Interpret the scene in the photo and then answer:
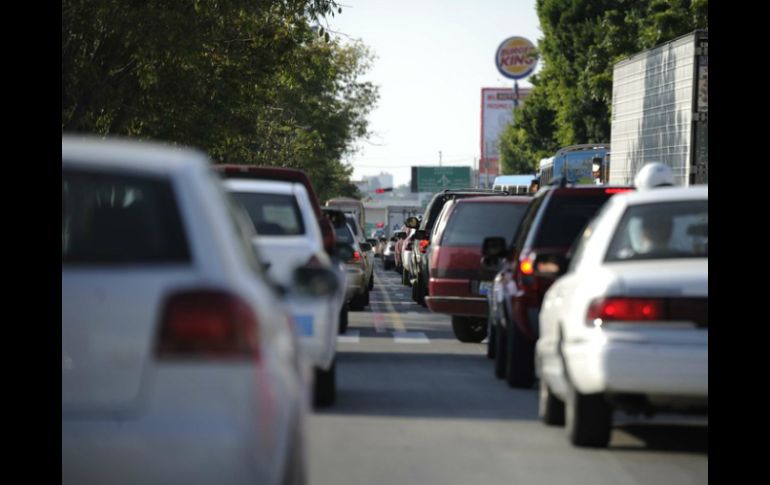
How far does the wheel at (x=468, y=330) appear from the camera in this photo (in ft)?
66.8

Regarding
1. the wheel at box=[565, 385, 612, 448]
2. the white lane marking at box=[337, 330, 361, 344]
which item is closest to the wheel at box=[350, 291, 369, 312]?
the white lane marking at box=[337, 330, 361, 344]

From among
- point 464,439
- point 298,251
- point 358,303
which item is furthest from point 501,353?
point 358,303

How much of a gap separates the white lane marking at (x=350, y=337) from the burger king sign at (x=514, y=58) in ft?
442

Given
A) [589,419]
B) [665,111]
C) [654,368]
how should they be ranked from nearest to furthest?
[654,368] < [589,419] < [665,111]

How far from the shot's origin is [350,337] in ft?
68.0

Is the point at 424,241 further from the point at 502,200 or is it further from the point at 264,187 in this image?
the point at 264,187

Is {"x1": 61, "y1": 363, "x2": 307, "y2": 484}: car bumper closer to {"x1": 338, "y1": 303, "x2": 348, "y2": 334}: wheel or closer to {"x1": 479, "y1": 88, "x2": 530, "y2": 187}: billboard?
{"x1": 338, "y1": 303, "x2": 348, "y2": 334}: wheel

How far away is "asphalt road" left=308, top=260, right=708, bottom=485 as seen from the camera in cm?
900

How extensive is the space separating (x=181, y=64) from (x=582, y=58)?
53919mm

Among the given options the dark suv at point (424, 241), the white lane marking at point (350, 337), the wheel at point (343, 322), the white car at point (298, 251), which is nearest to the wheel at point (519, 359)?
the white car at point (298, 251)

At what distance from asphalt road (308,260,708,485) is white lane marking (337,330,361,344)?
361cm

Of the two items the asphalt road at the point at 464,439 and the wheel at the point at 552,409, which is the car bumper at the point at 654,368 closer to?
the asphalt road at the point at 464,439

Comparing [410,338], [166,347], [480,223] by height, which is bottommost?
[410,338]
